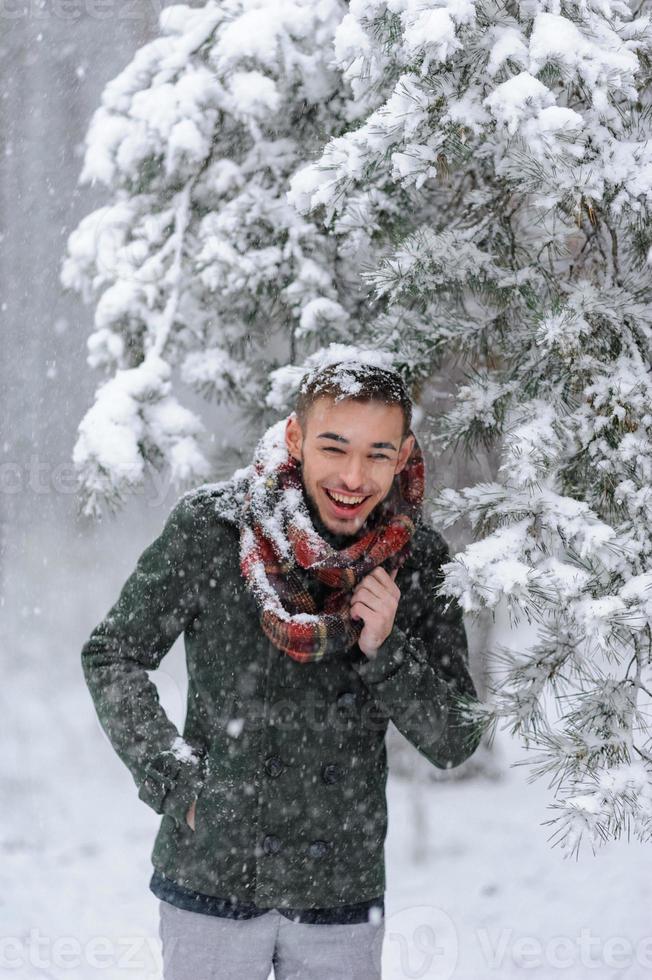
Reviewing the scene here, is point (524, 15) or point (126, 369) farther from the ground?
point (524, 15)

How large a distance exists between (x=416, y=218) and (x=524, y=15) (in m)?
1.04

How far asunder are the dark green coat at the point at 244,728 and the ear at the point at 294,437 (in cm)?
21

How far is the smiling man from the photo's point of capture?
2053 millimetres

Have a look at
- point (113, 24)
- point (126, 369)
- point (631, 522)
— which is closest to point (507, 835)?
point (126, 369)

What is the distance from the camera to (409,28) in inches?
70.8

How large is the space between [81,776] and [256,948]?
5.77 metres

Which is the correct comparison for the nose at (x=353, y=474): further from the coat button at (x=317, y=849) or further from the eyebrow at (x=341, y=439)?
the coat button at (x=317, y=849)

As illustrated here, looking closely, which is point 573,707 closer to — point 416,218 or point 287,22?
point 416,218

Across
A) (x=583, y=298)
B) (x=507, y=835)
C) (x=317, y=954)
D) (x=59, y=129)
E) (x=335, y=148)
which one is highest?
(x=59, y=129)

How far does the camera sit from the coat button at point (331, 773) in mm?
2141

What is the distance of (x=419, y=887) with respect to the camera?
Result: 5.19m

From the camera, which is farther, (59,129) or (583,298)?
(59,129)

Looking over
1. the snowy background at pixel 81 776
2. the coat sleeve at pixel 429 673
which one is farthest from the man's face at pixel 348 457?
the snowy background at pixel 81 776

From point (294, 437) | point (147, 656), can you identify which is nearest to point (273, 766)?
point (147, 656)
